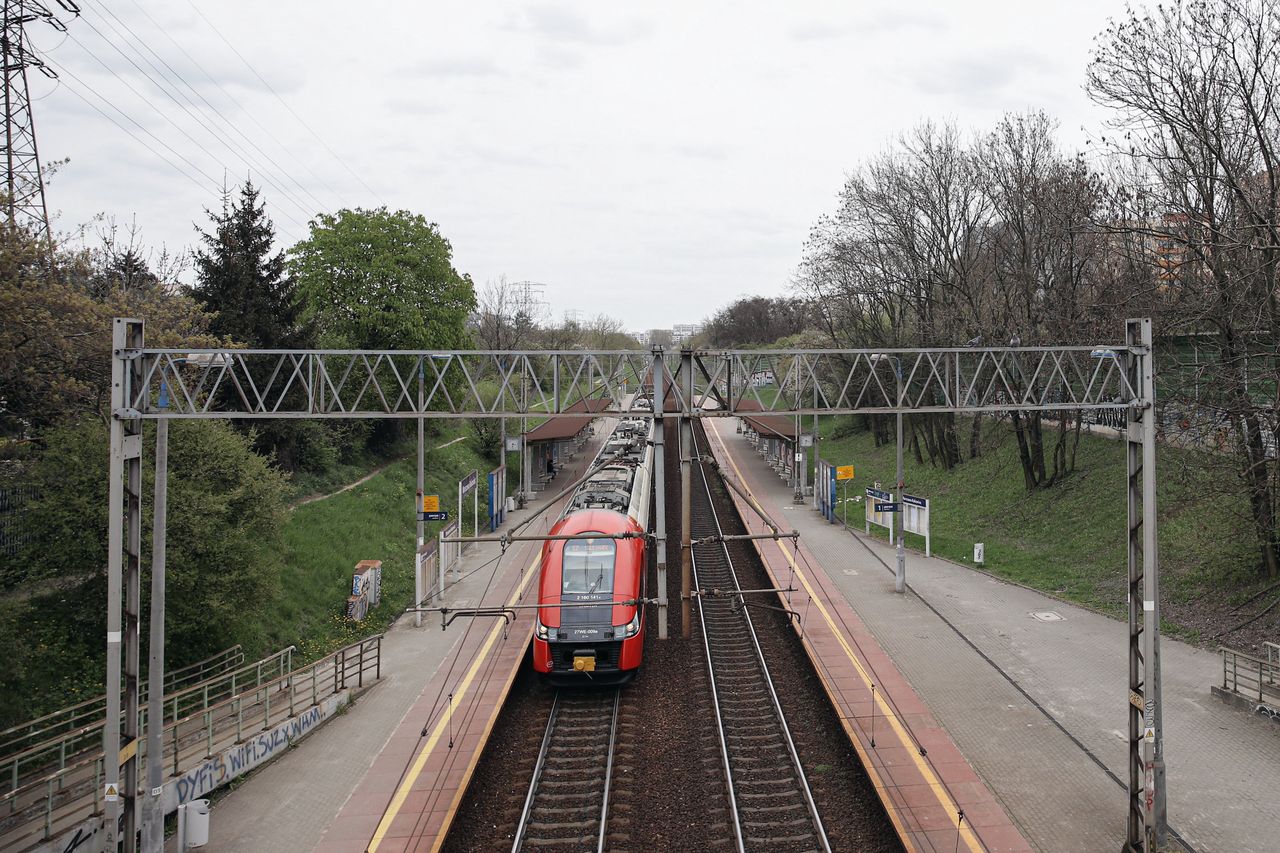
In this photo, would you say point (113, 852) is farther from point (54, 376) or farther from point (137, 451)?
point (54, 376)

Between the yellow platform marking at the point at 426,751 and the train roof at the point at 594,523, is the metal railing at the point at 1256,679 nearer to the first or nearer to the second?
the train roof at the point at 594,523

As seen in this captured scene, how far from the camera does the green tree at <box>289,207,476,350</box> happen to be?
31453 millimetres

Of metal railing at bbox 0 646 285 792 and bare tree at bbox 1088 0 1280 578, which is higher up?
bare tree at bbox 1088 0 1280 578

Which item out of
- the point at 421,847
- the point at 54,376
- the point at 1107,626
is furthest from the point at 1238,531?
the point at 54,376

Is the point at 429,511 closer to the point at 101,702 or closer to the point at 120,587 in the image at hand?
the point at 101,702

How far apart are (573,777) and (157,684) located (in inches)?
221

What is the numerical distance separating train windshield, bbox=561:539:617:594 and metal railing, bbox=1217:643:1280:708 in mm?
10371

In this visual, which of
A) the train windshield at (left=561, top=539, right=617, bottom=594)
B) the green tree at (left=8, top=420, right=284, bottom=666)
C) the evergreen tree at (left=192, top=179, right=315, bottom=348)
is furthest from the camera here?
the evergreen tree at (left=192, top=179, right=315, bottom=348)

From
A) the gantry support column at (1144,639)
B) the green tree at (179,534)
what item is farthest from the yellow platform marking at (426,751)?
the gantry support column at (1144,639)

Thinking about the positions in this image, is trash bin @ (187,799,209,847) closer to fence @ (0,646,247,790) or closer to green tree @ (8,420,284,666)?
fence @ (0,646,247,790)

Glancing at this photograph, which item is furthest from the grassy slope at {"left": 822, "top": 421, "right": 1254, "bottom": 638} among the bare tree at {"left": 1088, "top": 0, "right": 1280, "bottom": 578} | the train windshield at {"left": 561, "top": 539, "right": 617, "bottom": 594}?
the train windshield at {"left": 561, "top": 539, "right": 617, "bottom": 594}

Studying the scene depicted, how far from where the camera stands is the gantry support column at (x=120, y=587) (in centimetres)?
953

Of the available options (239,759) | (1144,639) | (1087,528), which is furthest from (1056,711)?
(239,759)

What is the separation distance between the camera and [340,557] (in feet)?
71.5
